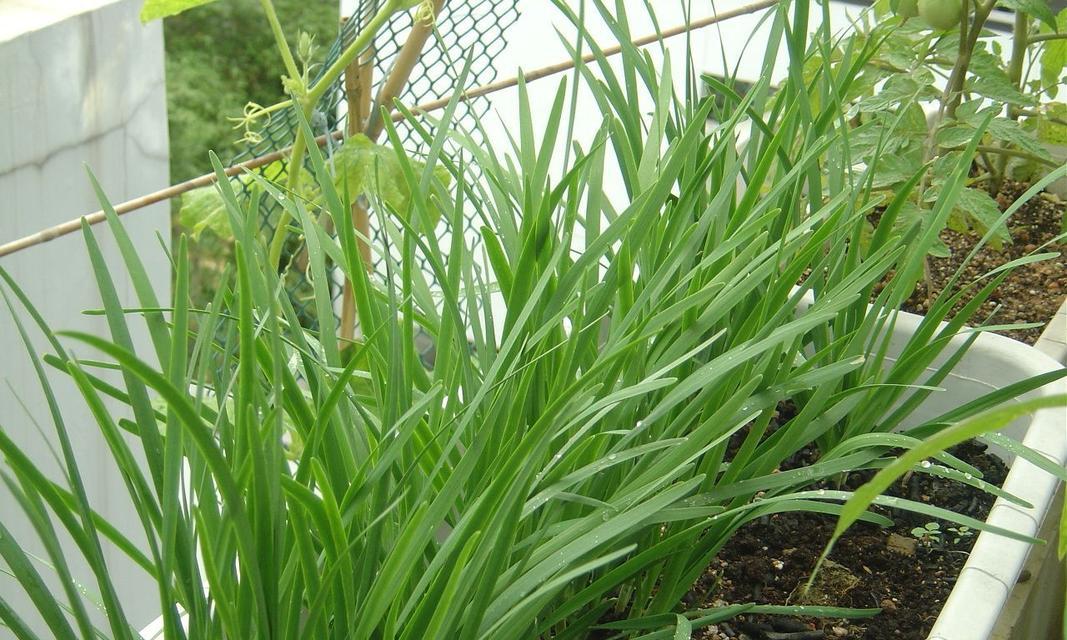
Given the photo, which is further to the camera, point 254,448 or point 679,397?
point 679,397

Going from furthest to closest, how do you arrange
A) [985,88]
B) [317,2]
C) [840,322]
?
[317,2] → [985,88] → [840,322]

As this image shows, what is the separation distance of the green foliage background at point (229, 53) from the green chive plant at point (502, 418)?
4.82 m

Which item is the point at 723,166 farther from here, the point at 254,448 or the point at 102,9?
the point at 102,9

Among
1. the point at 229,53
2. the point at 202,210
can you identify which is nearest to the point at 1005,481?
the point at 202,210

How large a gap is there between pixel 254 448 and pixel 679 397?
22cm

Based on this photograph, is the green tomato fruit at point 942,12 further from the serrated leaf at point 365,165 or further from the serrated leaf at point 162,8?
A: the serrated leaf at point 162,8

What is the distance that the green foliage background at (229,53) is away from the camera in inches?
208

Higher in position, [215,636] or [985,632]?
[985,632]

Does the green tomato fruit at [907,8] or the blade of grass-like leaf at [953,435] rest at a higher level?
the green tomato fruit at [907,8]

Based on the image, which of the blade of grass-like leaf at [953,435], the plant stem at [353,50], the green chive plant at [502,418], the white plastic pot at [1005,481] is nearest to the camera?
the blade of grass-like leaf at [953,435]

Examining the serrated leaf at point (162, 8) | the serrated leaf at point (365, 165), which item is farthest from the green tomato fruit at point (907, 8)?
the serrated leaf at point (162, 8)

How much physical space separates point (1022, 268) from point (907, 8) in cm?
32

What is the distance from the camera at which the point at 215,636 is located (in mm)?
492

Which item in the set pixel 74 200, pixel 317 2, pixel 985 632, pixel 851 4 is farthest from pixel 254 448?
pixel 317 2
